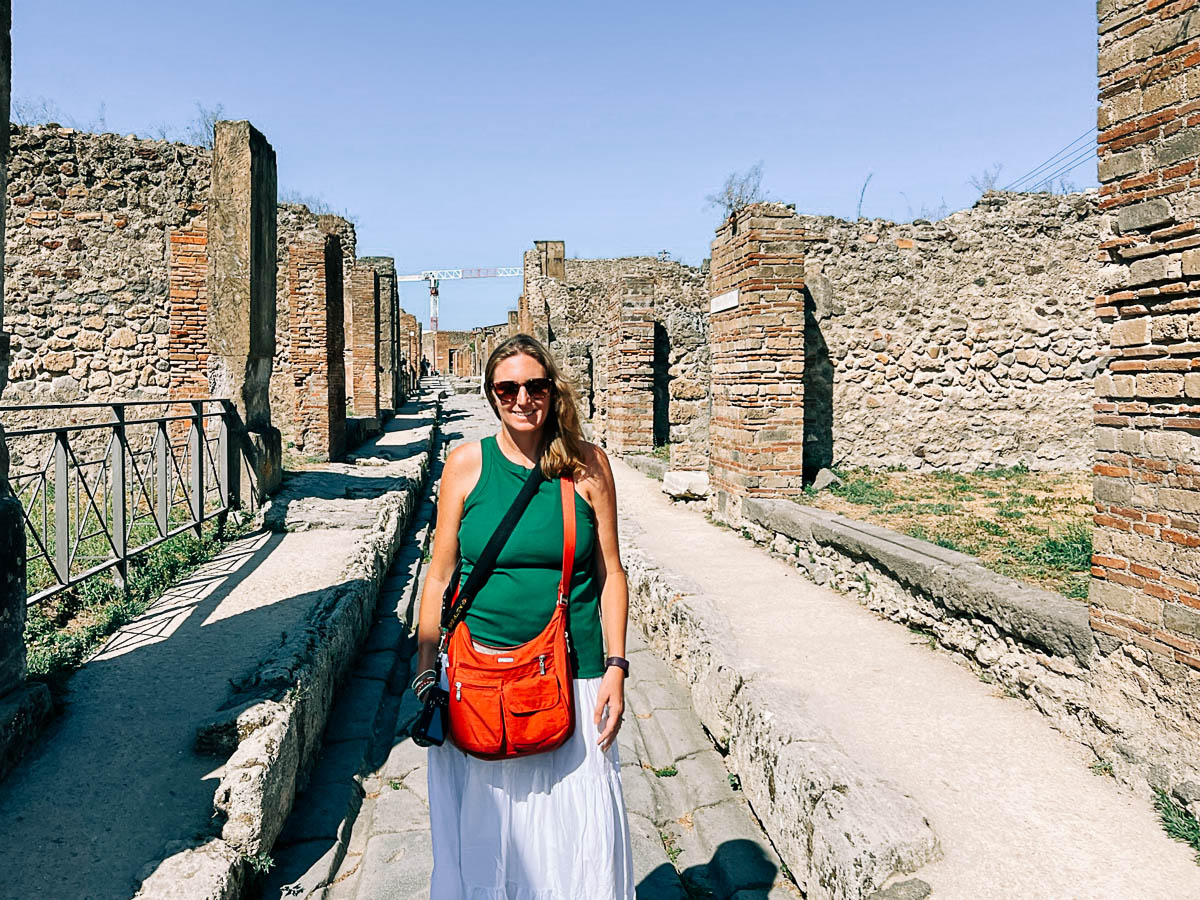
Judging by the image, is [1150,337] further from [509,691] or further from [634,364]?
[634,364]

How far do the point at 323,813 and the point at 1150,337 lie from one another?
367 centimetres

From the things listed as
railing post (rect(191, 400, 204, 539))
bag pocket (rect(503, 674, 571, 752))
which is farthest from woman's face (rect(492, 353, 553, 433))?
railing post (rect(191, 400, 204, 539))

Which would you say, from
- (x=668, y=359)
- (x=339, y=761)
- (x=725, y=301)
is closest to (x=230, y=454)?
(x=339, y=761)

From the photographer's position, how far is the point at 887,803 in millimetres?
2709

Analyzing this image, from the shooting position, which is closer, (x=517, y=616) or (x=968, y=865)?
(x=517, y=616)

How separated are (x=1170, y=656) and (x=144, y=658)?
169 inches

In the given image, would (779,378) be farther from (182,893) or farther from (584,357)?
(584,357)

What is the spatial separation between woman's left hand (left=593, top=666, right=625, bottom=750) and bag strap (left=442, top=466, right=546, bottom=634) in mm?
401

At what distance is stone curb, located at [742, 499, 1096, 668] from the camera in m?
3.62

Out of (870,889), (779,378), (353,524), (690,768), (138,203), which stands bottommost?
(690,768)

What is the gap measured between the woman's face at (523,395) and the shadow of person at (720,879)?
1825 millimetres

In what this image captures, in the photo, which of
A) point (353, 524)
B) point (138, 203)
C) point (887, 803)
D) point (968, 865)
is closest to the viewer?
point (968, 865)

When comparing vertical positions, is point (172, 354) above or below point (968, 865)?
above

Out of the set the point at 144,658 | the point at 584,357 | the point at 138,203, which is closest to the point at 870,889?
the point at 144,658
